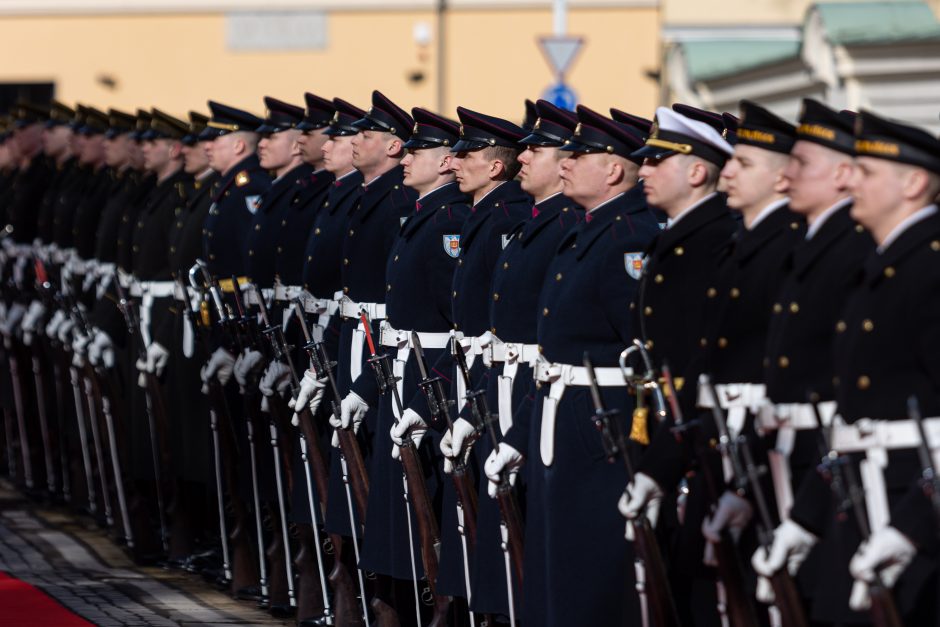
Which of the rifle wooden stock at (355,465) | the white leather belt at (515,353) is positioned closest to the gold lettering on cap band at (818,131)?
the white leather belt at (515,353)

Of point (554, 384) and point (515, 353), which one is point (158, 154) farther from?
point (554, 384)

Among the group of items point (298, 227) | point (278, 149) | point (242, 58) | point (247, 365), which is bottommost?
point (247, 365)

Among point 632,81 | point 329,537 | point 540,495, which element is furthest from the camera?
point 632,81

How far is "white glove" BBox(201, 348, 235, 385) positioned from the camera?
970cm

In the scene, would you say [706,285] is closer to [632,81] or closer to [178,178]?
[178,178]

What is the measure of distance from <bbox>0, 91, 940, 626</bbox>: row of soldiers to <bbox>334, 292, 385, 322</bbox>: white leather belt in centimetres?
3

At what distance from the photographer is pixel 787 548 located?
5.32 meters

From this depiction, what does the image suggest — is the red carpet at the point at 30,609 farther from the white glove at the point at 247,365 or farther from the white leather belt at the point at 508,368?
the white leather belt at the point at 508,368

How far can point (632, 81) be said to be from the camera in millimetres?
26906

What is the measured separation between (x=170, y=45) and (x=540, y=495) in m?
20.8

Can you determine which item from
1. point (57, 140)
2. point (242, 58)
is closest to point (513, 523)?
point (57, 140)

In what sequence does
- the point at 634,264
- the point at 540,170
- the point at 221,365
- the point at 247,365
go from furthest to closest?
the point at 221,365
the point at 247,365
the point at 540,170
the point at 634,264

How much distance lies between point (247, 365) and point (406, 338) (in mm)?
1463

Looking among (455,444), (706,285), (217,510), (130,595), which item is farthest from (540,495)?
(217,510)
